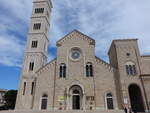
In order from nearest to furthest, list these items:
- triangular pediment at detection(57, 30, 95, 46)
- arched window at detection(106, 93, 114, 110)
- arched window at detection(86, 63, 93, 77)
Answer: arched window at detection(106, 93, 114, 110), arched window at detection(86, 63, 93, 77), triangular pediment at detection(57, 30, 95, 46)

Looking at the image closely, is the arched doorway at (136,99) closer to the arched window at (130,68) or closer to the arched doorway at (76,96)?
the arched window at (130,68)

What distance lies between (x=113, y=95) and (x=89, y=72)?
5990 mm

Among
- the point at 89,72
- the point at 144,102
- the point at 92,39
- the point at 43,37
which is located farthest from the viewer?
the point at 43,37

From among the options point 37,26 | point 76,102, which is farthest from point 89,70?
point 37,26

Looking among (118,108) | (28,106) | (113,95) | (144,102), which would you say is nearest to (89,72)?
(113,95)

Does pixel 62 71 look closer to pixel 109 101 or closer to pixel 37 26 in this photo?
pixel 109 101

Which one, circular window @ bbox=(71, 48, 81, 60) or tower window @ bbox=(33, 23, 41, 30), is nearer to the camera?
circular window @ bbox=(71, 48, 81, 60)

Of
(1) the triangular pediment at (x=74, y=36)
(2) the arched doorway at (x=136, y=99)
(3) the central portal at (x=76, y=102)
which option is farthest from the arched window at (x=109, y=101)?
(1) the triangular pediment at (x=74, y=36)

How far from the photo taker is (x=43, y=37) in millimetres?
33156

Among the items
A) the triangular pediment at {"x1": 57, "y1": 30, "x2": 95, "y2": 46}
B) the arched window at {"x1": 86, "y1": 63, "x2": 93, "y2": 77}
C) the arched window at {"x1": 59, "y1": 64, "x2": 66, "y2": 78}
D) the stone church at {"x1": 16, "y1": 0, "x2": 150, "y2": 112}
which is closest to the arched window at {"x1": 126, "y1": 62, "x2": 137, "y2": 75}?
the stone church at {"x1": 16, "y1": 0, "x2": 150, "y2": 112}

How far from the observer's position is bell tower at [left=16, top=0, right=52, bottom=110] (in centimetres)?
2641

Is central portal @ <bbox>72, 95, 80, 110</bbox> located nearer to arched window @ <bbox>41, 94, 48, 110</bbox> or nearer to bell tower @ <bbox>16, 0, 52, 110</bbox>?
arched window @ <bbox>41, 94, 48, 110</bbox>

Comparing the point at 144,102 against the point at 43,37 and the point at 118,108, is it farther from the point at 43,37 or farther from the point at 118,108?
the point at 43,37

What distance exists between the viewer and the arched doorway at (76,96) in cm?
2344
